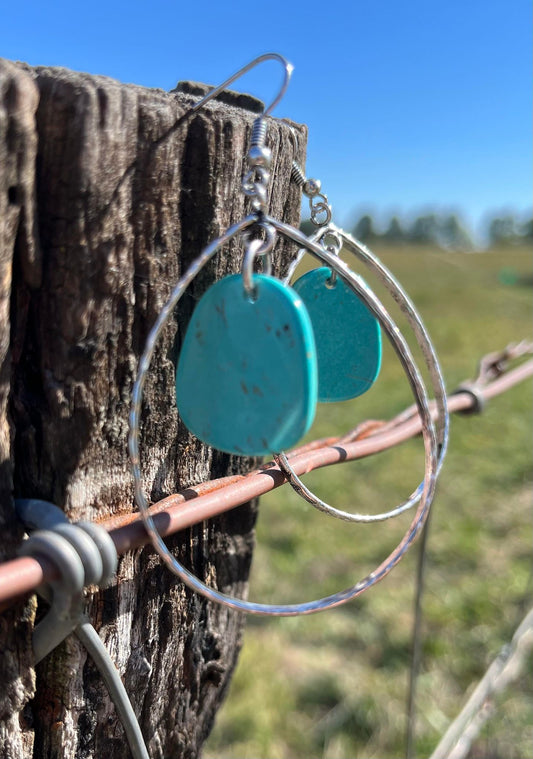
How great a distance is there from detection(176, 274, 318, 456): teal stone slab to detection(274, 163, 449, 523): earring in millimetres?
175

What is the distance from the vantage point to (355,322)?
0.83 metres

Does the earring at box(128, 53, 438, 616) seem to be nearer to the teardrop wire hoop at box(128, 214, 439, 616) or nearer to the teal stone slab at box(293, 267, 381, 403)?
the teardrop wire hoop at box(128, 214, 439, 616)

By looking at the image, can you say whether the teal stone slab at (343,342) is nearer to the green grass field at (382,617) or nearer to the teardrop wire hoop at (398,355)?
the teardrop wire hoop at (398,355)

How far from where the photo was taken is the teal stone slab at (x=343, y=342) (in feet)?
2.70

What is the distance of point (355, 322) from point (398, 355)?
0.62 ft

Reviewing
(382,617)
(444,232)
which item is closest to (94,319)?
(382,617)

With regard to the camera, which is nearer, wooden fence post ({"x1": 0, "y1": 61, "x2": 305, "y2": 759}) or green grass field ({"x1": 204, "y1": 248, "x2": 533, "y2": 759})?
wooden fence post ({"x1": 0, "y1": 61, "x2": 305, "y2": 759})

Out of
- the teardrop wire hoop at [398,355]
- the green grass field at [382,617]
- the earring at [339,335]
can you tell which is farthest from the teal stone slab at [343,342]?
the green grass field at [382,617]

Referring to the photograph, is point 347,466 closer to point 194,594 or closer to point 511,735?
point 511,735

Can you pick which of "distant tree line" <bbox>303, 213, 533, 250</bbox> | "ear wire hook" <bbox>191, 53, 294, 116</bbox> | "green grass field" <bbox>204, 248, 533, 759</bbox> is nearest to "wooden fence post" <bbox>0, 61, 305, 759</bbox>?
"ear wire hook" <bbox>191, 53, 294, 116</bbox>

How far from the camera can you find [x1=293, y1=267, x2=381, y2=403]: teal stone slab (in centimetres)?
82

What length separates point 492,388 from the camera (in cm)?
147

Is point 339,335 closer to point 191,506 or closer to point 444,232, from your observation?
point 191,506

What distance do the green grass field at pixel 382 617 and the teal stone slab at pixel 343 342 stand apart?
158 centimetres
